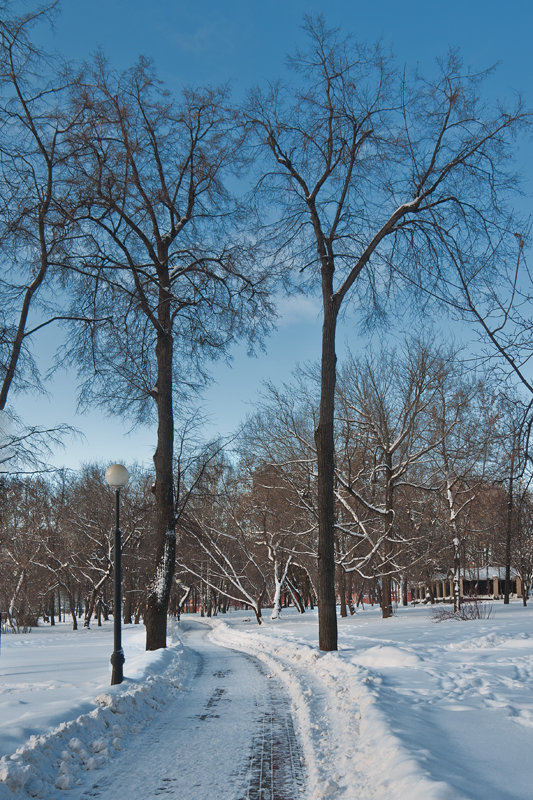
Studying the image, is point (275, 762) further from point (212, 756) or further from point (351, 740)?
point (351, 740)

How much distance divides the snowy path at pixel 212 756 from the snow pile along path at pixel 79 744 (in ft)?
0.56

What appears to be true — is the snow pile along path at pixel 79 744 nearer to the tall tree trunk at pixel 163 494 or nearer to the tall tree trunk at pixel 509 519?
the tall tree trunk at pixel 163 494

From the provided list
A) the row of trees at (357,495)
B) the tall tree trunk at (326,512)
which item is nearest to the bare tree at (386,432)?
the row of trees at (357,495)

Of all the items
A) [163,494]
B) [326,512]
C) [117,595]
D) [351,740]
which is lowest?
[351,740]

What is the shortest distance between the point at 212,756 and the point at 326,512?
8.31 m

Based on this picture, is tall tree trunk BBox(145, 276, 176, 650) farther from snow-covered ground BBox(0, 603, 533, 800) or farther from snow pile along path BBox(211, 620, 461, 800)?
snow pile along path BBox(211, 620, 461, 800)

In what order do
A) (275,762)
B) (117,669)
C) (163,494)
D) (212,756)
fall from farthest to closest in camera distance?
1. (163,494)
2. (117,669)
3. (212,756)
4. (275,762)

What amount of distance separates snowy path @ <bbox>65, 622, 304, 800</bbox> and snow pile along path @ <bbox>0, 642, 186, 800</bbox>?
169mm

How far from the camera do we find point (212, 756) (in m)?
6.44

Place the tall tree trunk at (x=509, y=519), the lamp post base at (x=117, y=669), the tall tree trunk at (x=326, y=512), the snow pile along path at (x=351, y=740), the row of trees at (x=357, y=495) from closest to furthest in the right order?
the snow pile along path at (x=351, y=740) → the tall tree trunk at (x=509, y=519) → the lamp post base at (x=117, y=669) → the tall tree trunk at (x=326, y=512) → the row of trees at (x=357, y=495)

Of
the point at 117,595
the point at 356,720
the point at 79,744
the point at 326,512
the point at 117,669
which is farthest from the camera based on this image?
the point at 326,512

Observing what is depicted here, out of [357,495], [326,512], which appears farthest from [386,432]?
[326,512]

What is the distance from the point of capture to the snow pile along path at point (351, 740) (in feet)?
15.7

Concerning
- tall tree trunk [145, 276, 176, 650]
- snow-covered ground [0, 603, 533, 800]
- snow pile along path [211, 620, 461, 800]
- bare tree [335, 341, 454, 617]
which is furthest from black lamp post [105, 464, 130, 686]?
bare tree [335, 341, 454, 617]
